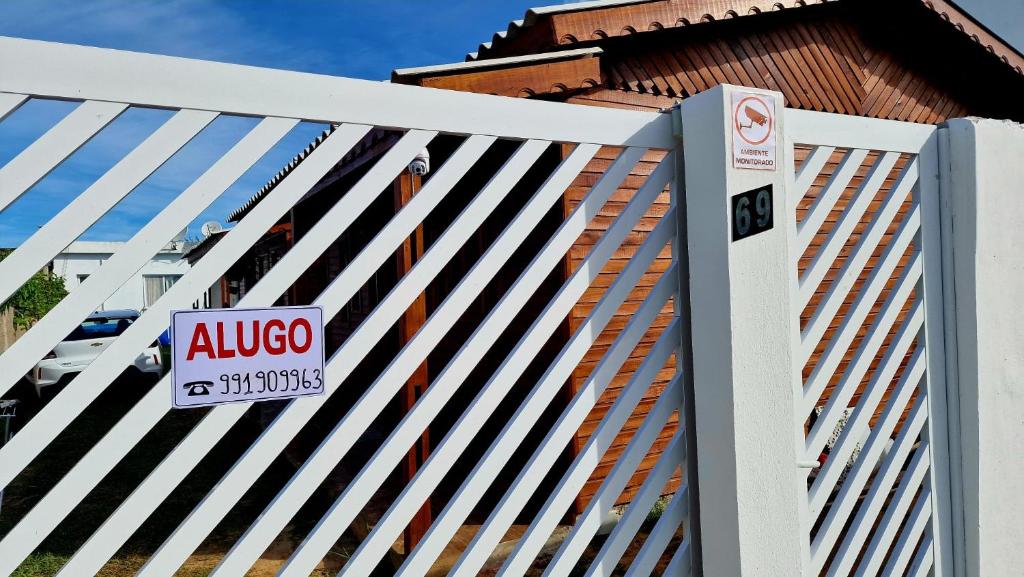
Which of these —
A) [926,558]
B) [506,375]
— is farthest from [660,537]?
[926,558]

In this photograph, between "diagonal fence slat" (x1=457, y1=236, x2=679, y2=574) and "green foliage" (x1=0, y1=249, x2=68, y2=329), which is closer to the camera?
"diagonal fence slat" (x1=457, y1=236, x2=679, y2=574)

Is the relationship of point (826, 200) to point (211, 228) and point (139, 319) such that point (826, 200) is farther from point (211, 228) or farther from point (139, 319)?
point (211, 228)

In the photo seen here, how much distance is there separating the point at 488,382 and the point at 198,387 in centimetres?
65

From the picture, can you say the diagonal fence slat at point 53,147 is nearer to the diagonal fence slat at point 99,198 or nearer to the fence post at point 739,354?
the diagonal fence slat at point 99,198

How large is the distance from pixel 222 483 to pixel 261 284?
424 millimetres

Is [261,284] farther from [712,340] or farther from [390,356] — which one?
[390,356]

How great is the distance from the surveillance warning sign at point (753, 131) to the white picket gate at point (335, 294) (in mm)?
193

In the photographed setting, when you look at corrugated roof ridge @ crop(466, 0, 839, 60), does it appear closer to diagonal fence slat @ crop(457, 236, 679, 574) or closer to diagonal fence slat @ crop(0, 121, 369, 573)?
diagonal fence slat @ crop(457, 236, 679, 574)

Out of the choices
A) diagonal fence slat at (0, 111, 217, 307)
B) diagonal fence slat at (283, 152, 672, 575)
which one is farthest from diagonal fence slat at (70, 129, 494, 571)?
diagonal fence slat at (0, 111, 217, 307)

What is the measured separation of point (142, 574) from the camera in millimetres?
1280

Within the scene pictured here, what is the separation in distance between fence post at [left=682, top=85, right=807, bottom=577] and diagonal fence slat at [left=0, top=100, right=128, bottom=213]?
1.43 metres

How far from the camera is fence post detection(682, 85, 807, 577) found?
1.78 metres

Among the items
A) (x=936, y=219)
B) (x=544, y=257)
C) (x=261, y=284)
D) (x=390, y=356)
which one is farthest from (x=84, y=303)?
(x=390, y=356)

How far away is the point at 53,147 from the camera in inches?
47.4
